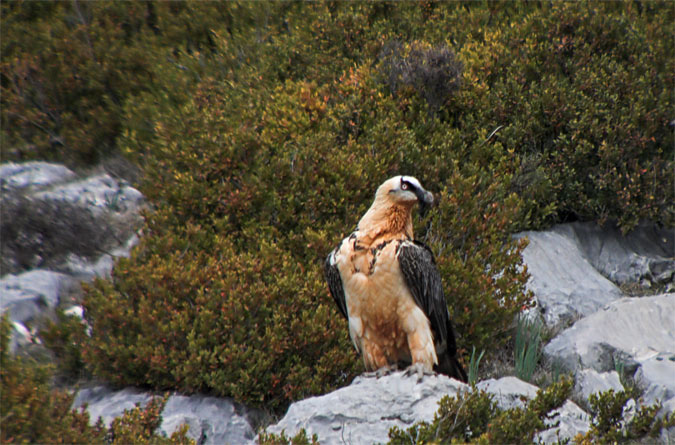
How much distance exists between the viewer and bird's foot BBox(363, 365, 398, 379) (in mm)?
5184

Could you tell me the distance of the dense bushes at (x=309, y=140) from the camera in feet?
21.0

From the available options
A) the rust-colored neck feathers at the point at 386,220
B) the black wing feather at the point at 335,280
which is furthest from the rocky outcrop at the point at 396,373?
the rust-colored neck feathers at the point at 386,220

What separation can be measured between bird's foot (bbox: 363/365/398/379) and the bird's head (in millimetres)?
1212

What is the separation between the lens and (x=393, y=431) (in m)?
4.00

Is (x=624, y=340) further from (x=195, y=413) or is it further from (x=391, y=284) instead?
(x=195, y=413)

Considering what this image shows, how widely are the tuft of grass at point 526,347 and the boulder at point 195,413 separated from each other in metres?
2.35

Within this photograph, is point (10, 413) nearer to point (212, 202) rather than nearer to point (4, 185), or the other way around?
point (212, 202)

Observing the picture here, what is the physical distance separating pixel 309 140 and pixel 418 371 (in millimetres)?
3672

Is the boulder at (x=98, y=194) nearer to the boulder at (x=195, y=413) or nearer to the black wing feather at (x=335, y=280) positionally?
the boulder at (x=195, y=413)

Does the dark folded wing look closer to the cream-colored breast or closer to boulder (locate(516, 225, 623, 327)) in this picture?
the cream-colored breast

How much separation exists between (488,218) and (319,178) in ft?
5.93

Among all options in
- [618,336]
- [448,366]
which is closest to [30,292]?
[448,366]

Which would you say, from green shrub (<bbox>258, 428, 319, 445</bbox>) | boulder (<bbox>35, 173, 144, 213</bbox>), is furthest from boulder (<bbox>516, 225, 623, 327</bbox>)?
boulder (<bbox>35, 173, 144, 213</bbox>)

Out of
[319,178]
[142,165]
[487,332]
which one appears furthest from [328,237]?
[142,165]
